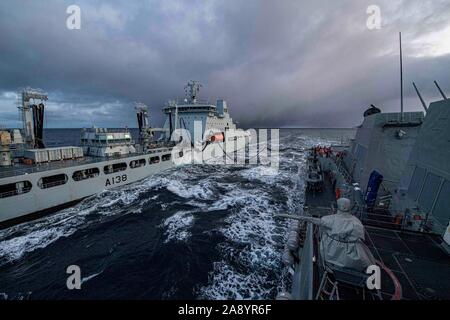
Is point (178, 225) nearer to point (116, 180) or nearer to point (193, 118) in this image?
point (116, 180)

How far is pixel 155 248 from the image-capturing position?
11.7 metres

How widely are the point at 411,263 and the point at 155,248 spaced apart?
11.9 m

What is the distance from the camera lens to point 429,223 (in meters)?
8.15

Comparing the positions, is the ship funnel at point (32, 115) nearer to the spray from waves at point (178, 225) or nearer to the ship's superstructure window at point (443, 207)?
the spray from waves at point (178, 225)

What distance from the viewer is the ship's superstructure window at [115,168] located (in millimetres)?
24741

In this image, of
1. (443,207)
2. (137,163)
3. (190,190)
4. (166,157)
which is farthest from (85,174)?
(443,207)

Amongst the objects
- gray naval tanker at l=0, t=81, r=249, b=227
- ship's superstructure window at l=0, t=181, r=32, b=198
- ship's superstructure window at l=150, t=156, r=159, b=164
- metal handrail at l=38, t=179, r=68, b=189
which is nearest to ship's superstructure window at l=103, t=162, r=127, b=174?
gray naval tanker at l=0, t=81, r=249, b=227

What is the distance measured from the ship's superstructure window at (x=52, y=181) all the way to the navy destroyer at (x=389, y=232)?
22.3 metres

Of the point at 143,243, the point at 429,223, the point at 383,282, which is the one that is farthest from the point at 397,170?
the point at 143,243

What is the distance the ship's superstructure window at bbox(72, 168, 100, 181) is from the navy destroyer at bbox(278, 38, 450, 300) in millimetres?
22859

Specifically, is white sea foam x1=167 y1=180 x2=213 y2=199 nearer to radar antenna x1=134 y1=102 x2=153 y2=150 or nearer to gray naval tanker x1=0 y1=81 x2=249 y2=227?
gray naval tanker x1=0 y1=81 x2=249 y2=227

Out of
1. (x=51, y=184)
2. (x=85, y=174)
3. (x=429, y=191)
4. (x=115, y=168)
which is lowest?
(x=51, y=184)

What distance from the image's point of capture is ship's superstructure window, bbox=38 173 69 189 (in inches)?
728
